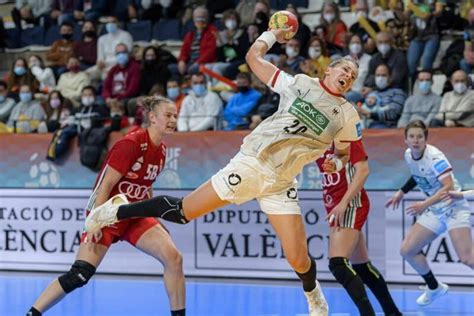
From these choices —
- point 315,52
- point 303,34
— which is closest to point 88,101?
point 303,34

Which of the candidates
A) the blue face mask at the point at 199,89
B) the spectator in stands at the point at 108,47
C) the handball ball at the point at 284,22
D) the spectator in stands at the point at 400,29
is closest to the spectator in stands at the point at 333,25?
the spectator in stands at the point at 400,29

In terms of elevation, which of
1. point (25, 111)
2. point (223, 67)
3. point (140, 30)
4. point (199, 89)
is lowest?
point (25, 111)

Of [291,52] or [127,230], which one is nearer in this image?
[127,230]

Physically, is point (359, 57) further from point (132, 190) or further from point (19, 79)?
point (132, 190)

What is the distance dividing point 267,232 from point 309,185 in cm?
83

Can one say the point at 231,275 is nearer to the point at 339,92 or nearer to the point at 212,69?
the point at 212,69

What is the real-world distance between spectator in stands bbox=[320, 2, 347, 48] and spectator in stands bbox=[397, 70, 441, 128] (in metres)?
2.00

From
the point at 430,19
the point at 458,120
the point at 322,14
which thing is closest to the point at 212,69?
the point at 322,14

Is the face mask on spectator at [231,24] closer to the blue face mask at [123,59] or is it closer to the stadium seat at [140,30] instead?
the blue face mask at [123,59]

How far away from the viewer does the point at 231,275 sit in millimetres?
12547

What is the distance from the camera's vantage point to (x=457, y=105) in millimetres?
12711

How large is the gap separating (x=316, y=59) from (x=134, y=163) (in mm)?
7145

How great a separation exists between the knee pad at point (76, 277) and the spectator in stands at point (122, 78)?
8248 millimetres

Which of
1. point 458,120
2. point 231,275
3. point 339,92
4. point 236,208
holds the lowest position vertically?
point 231,275
